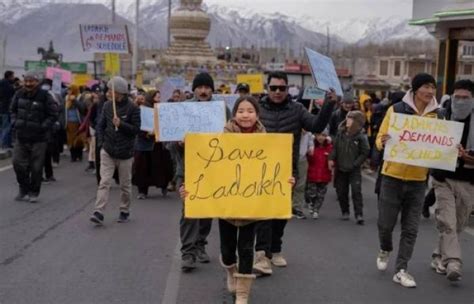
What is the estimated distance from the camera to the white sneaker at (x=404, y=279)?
23.3ft

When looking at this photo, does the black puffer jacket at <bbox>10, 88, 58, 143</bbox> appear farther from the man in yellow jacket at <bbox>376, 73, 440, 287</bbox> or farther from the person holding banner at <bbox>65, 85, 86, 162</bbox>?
the person holding banner at <bbox>65, 85, 86, 162</bbox>

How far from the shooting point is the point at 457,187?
294 inches

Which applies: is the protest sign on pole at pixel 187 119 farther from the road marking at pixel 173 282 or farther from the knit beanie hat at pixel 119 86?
the knit beanie hat at pixel 119 86

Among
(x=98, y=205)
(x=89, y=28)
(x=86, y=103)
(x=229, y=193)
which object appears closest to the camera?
(x=229, y=193)

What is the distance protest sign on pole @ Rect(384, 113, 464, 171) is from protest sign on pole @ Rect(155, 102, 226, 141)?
1.63 metres

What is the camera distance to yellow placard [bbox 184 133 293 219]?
242 inches

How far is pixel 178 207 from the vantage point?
12.0 m

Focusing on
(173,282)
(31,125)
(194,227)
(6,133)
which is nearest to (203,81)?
(194,227)

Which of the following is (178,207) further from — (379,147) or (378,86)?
(378,86)

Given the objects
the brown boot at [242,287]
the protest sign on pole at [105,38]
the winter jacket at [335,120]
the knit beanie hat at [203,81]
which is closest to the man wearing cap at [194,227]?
the knit beanie hat at [203,81]

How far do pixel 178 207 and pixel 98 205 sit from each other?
220 cm

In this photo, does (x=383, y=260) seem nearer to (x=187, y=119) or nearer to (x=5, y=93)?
(x=187, y=119)

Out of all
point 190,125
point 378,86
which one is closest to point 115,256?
point 190,125

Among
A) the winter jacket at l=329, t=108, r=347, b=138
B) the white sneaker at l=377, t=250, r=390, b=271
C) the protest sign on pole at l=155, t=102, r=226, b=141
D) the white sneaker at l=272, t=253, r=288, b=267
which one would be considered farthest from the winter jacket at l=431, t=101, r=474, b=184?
the winter jacket at l=329, t=108, r=347, b=138
